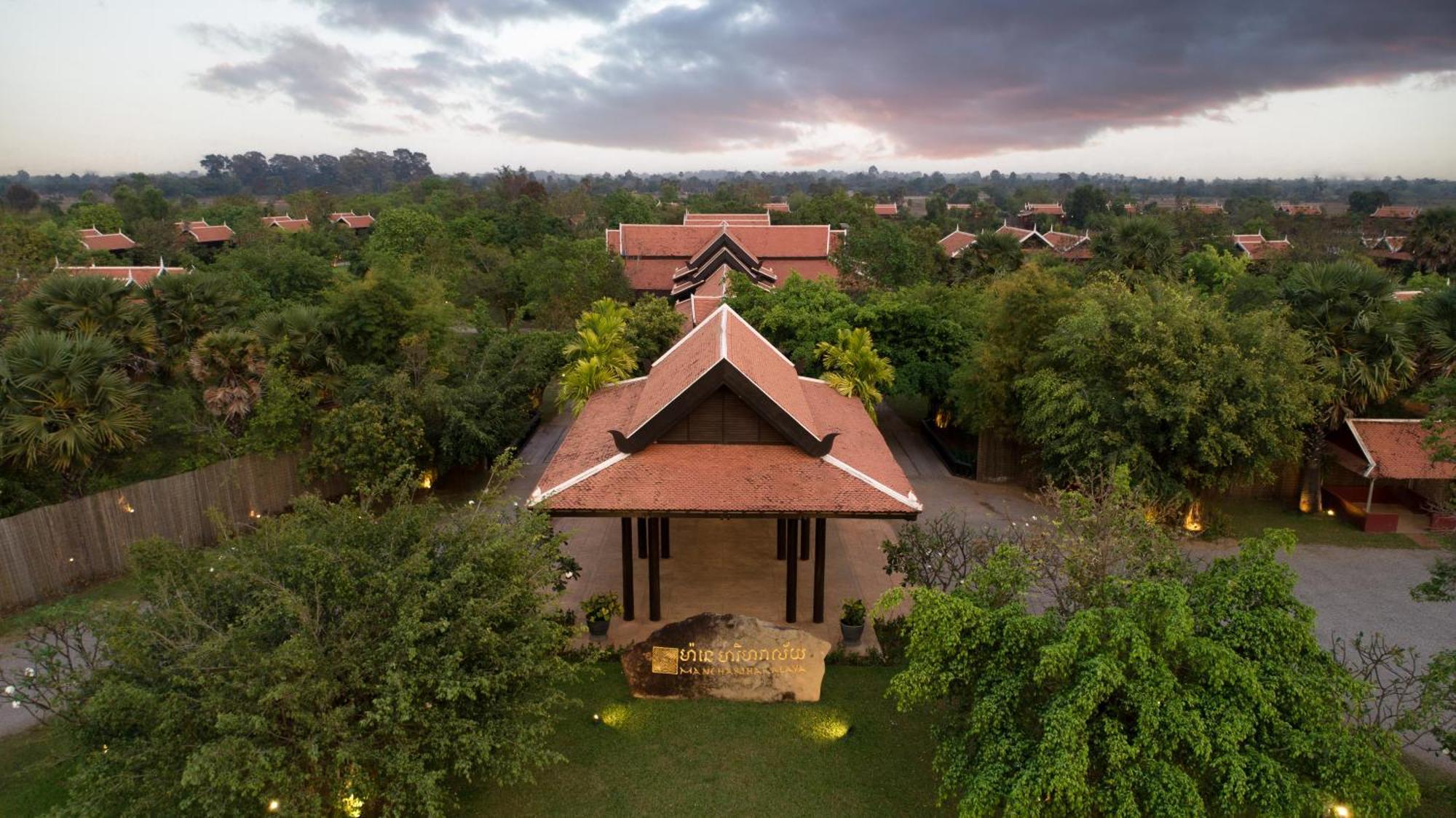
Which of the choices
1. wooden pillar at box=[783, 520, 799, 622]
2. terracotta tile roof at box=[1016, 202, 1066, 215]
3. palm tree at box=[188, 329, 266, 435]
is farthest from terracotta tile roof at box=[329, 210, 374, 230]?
terracotta tile roof at box=[1016, 202, 1066, 215]

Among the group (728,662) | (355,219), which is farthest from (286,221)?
(728,662)

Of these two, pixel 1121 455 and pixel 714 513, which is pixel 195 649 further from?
pixel 1121 455

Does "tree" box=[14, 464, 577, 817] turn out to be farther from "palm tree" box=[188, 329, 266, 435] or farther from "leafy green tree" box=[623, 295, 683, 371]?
"leafy green tree" box=[623, 295, 683, 371]

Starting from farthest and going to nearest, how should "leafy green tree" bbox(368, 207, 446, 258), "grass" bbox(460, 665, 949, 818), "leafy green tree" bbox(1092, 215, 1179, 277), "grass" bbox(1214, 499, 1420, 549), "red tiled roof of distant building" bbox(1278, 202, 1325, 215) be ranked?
"red tiled roof of distant building" bbox(1278, 202, 1325, 215)
"leafy green tree" bbox(368, 207, 446, 258)
"leafy green tree" bbox(1092, 215, 1179, 277)
"grass" bbox(1214, 499, 1420, 549)
"grass" bbox(460, 665, 949, 818)

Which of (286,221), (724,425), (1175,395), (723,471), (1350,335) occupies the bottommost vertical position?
(723,471)

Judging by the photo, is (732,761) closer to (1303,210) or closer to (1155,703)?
(1155,703)

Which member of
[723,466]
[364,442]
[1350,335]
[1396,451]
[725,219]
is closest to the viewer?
[723,466]

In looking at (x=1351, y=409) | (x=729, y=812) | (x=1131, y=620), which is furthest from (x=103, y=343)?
(x=1351, y=409)
